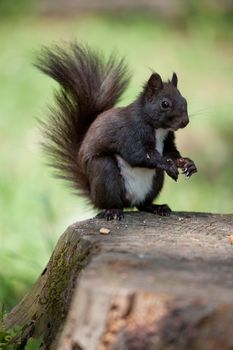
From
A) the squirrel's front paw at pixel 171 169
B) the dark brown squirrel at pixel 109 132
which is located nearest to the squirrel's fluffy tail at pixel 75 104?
the dark brown squirrel at pixel 109 132

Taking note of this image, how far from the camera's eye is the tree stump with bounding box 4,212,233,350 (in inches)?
84.0

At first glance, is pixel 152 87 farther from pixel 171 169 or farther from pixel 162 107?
pixel 171 169

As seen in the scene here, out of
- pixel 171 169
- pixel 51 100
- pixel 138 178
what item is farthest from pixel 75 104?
pixel 51 100

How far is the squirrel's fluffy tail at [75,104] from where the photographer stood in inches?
141

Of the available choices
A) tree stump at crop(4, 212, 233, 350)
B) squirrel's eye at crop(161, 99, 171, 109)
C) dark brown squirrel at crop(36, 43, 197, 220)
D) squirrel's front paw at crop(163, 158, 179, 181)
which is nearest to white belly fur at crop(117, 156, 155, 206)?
dark brown squirrel at crop(36, 43, 197, 220)

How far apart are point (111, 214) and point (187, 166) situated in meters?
0.40

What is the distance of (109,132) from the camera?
132 inches

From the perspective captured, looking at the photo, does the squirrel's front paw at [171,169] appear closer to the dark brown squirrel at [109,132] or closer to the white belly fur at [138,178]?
the dark brown squirrel at [109,132]

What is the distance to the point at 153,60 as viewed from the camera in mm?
8250

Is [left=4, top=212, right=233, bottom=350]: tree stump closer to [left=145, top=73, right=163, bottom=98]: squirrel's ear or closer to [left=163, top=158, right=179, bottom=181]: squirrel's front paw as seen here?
[left=163, top=158, right=179, bottom=181]: squirrel's front paw

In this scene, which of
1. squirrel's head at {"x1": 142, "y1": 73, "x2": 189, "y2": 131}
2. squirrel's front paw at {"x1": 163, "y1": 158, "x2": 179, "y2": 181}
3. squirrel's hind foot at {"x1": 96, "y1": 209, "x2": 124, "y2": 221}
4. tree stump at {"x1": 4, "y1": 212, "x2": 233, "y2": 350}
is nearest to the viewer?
tree stump at {"x1": 4, "y1": 212, "x2": 233, "y2": 350}

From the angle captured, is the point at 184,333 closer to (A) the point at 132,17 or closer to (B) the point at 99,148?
(B) the point at 99,148

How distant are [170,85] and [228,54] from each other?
17.0 feet

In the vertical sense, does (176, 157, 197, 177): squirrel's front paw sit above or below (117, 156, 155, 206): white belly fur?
above
